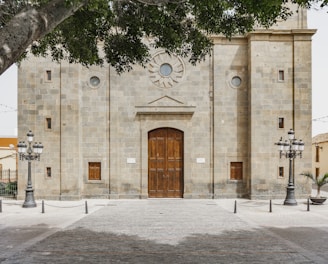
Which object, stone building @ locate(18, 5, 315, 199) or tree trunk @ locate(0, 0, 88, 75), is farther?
stone building @ locate(18, 5, 315, 199)

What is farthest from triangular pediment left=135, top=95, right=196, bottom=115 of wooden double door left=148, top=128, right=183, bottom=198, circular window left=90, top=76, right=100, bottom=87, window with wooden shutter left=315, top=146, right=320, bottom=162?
window with wooden shutter left=315, top=146, right=320, bottom=162


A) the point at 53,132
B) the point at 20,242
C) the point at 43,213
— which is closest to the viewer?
the point at 20,242

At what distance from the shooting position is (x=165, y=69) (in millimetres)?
20344

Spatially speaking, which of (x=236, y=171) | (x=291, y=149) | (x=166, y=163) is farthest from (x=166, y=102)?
(x=291, y=149)

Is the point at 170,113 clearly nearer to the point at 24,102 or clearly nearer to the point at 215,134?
the point at 215,134

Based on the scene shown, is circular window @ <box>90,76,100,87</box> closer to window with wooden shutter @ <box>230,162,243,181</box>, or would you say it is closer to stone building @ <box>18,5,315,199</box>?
stone building @ <box>18,5,315,199</box>

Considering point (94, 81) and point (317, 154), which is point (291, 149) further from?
point (317, 154)

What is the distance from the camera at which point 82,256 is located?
8.88m

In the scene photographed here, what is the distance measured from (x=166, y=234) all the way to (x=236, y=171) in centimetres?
977

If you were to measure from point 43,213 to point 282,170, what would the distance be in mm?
12465

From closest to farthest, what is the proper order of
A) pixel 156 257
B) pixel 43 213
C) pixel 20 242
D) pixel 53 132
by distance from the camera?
pixel 156 257
pixel 20 242
pixel 43 213
pixel 53 132

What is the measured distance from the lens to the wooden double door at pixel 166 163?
2023cm

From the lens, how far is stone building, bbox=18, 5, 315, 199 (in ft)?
64.3

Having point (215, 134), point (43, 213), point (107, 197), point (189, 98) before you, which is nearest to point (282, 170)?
point (215, 134)
